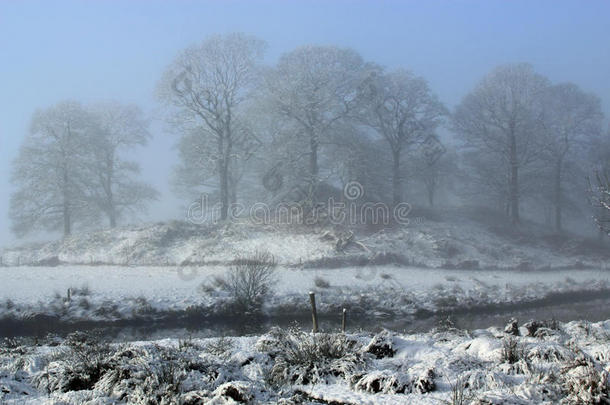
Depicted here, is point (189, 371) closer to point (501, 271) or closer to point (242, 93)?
point (501, 271)

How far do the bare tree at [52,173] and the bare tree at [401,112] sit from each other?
18353mm

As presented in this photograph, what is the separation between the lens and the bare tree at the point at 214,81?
29.4 meters

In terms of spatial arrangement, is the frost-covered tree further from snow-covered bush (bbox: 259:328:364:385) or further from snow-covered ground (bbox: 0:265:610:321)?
snow-covered bush (bbox: 259:328:364:385)

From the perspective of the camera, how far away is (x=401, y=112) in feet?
103

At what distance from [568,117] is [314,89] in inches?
672

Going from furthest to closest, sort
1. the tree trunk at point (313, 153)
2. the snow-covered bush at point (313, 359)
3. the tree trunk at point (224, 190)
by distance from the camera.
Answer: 1. the tree trunk at point (224, 190)
2. the tree trunk at point (313, 153)
3. the snow-covered bush at point (313, 359)

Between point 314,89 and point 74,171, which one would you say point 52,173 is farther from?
point 314,89

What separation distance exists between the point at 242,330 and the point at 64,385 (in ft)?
29.6

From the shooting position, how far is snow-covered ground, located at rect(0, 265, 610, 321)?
16.1 metres

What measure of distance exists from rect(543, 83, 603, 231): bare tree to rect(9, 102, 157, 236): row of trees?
27.1m

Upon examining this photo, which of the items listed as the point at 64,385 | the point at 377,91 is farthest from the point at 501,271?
the point at 64,385

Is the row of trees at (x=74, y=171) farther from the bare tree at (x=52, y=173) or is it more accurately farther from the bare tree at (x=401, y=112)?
the bare tree at (x=401, y=112)

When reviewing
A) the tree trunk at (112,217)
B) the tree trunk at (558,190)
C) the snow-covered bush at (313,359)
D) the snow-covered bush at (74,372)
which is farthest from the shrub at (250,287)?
the tree trunk at (558,190)

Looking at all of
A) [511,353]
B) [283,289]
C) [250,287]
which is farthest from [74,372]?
[283,289]
